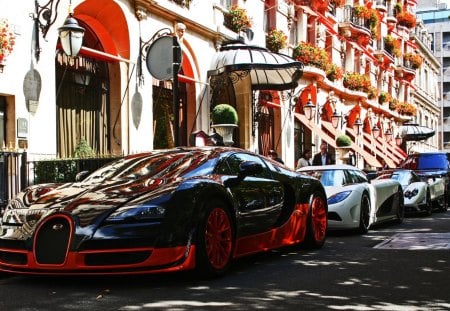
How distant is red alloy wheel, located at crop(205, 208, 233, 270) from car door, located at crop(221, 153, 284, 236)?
10.9 inches

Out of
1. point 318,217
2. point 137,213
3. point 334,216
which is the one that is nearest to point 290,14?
point 334,216

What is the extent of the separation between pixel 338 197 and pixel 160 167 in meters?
4.85

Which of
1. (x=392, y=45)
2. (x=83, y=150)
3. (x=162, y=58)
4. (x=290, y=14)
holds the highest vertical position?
(x=392, y=45)

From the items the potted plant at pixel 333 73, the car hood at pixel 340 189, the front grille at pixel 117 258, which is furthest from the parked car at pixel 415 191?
the potted plant at pixel 333 73

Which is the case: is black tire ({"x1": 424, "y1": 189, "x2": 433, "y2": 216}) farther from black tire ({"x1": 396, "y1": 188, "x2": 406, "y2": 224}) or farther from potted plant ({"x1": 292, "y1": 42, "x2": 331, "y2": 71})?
potted plant ({"x1": 292, "y1": 42, "x2": 331, "y2": 71})

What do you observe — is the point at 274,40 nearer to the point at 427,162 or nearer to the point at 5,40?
the point at 427,162

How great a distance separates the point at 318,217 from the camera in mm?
9352

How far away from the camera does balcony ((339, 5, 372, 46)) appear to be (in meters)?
34.5

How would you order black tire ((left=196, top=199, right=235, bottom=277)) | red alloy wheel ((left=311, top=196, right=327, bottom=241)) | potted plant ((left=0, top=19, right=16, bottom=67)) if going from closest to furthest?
black tire ((left=196, top=199, right=235, bottom=277)), red alloy wheel ((left=311, top=196, right=327, bottom=241)), potted plant ((left=0, top=19, right=16, bottom=67))

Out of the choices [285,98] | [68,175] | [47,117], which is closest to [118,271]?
[68,175]

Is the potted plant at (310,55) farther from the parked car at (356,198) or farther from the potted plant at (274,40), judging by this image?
the parked car at (356,198)

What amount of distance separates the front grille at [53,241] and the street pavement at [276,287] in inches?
11.8

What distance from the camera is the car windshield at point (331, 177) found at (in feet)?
39.6

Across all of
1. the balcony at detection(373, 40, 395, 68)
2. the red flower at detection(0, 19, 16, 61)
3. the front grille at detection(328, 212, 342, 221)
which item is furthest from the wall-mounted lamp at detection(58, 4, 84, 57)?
the balcony at detection(373, 40, 395, 68)
